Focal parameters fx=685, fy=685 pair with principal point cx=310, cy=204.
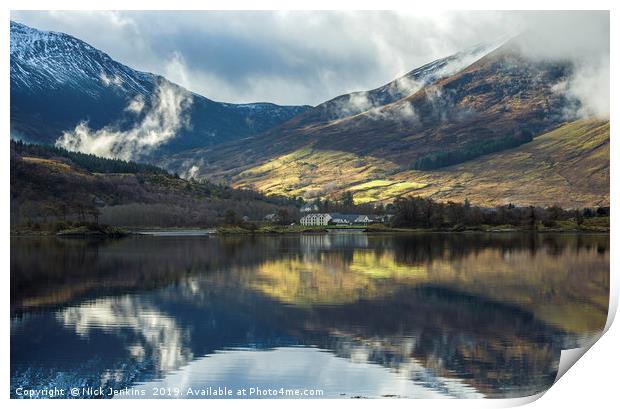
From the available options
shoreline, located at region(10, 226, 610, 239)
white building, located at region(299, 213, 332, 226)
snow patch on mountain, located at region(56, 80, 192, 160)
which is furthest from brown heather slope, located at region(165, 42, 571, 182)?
shoreline, located at region(10, 226, 610, 239)

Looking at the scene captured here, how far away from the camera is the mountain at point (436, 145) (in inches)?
3031

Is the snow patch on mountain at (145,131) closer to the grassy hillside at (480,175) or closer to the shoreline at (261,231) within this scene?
the grassy hillside at (480,175)

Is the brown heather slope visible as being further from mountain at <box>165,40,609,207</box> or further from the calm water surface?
the calm water surface

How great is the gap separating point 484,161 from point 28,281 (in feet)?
263

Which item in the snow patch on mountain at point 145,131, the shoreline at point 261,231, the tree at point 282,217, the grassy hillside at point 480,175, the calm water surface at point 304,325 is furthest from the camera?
the snow patch on mountain at point 145,131

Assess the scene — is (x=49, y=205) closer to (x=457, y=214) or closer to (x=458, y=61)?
(x=457, y=214)

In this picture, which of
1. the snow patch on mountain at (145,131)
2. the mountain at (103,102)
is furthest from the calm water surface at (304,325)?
the snow patch on mountain at (145,131)

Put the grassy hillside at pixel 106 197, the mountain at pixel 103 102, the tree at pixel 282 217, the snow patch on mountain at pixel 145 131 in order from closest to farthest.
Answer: the grassy hillside at pixel 106 197
the tree at pixel 282 217
the mountain at pixel 103 102
the snow patch on mountain at pixel 145 131

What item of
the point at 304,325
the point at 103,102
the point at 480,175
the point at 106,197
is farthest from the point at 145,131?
the point at 304,325

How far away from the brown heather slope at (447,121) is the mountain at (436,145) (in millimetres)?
192

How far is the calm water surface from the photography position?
8320 mm

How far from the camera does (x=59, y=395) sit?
7.79 m

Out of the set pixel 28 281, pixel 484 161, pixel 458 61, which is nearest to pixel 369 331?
pixel 28 281

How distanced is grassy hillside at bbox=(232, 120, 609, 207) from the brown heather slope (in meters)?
4.42
